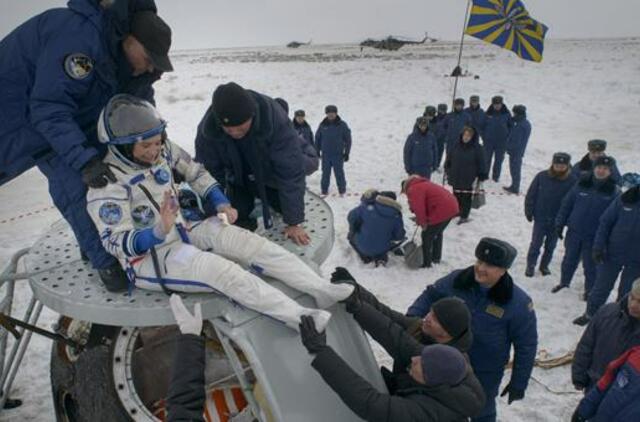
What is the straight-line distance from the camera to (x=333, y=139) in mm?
10875

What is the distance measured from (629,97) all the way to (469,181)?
1649 cm

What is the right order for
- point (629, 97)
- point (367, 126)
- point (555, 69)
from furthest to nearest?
point (555, 69)
point (629, 97)
point (367, 126)

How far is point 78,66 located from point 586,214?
603 cm

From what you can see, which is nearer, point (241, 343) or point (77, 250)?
point (241, 343)

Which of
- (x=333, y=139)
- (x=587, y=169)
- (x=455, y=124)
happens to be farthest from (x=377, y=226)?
(x=455, y=124)

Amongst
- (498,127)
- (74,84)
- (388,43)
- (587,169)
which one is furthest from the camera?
(388,43)

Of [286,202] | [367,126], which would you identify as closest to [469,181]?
[286,202]

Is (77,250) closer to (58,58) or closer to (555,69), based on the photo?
(58,58)

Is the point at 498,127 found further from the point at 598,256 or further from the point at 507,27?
the point at 598,256

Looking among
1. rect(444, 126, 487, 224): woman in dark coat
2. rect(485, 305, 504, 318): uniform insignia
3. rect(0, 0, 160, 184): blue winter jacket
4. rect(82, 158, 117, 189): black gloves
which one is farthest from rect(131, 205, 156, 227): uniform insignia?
rect(444, 126, 487, 224): woman in dark coat

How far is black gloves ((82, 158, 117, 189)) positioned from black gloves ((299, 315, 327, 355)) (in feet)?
3.92

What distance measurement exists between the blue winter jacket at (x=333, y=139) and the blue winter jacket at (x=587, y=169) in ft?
16.5

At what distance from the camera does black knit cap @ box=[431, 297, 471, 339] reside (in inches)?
116

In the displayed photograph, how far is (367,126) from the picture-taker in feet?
58.5
